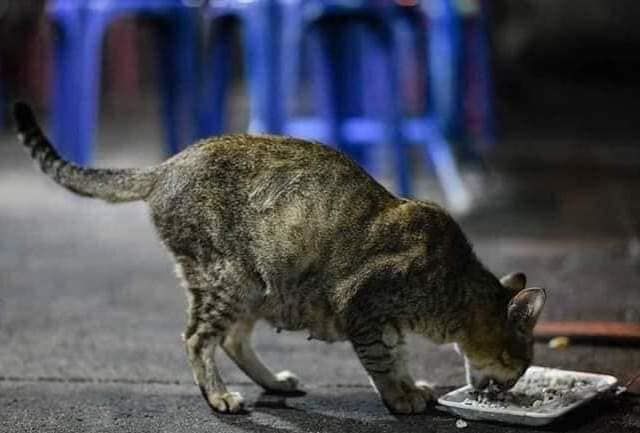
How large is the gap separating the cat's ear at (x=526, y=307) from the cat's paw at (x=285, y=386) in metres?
0.88

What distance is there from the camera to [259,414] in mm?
4438

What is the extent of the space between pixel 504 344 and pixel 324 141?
4293 millimetres

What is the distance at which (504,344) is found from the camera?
4.43 meters

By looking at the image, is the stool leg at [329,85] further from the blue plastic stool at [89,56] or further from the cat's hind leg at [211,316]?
the cat's hind leg at [211,316]

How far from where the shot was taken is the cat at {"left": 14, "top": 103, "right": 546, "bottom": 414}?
4.36 metres

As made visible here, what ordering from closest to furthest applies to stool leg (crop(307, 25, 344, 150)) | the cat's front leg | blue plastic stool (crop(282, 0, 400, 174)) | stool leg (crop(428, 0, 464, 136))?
the cat's front leg → blue plastic stool (crop(282, 0, 400, 174)) → stool leg (crop(307, 25, 344, 150)) → stool leg (crop(428, 0, 464, 136))

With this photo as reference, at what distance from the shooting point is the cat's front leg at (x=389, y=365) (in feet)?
14.3

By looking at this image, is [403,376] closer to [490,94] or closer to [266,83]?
[266,83]

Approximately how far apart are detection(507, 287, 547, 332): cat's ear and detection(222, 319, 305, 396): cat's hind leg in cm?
88

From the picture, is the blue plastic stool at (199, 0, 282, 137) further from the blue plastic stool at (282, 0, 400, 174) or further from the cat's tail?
the cat's tail

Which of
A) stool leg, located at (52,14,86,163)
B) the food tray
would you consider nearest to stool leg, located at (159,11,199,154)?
stool leg, located at (52,14,86,163)

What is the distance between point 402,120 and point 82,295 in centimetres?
287

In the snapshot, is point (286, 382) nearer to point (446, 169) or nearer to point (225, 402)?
point (225, 402)

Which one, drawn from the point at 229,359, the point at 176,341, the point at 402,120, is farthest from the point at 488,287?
the point at 402,120
